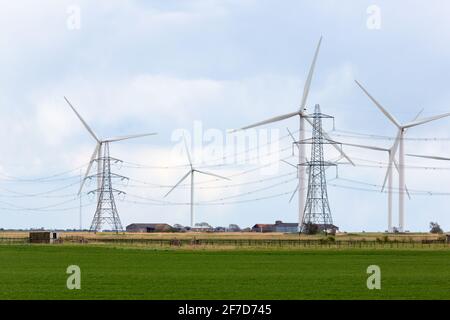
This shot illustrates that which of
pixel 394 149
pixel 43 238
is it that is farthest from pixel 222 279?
pixel 394 149

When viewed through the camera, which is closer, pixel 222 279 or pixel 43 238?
pixel 222 279

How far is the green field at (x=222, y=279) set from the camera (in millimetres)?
42656

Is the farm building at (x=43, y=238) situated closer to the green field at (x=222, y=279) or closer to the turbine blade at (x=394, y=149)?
the green field at (x=222, y=279)

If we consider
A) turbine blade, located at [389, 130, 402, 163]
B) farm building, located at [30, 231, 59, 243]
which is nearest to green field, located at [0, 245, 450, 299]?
farm building, located at [30, 231, 59, 243]

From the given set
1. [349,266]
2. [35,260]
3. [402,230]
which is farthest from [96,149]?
[349,266]

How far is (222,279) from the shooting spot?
52.3 meters

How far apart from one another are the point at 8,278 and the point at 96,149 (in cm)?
12552

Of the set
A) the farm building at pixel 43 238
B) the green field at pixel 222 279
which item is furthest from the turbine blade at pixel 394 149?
the green field at pixel 222 279

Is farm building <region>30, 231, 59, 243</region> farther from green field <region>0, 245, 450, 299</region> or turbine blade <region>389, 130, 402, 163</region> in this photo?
turbine blade <region>389, 130, 402, 163</region>

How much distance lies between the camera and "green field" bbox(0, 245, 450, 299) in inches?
1679

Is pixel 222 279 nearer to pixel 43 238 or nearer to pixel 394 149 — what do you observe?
pixel 43 238

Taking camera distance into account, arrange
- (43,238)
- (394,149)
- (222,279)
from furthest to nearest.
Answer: (394,149) → (43,238) → (222,279)
